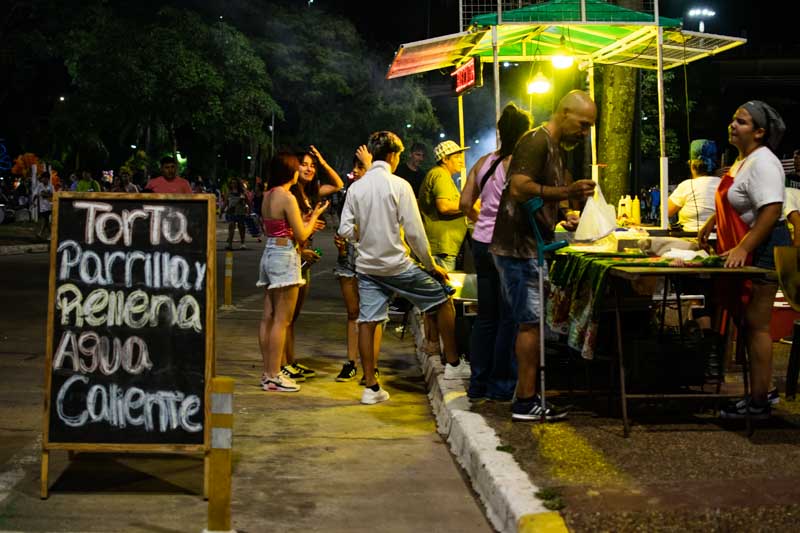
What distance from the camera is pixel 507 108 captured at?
7.82 meters

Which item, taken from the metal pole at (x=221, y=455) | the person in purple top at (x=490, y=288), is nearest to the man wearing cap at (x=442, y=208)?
the person in purple top at (x=490, y=288)

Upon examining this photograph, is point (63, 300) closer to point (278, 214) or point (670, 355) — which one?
point (278, 214)

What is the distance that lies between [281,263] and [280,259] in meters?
0.03

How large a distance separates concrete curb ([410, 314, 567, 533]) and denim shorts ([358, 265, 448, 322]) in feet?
2.21

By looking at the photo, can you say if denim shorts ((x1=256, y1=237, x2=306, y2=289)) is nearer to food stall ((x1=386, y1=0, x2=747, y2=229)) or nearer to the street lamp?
food stall ((x1=386, y1=0, x2=747, y2=229))

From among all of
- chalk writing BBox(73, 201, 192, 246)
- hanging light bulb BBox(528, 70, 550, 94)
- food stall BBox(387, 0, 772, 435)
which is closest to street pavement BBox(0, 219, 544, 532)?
food stall BBox(387, 0, 772, 435)

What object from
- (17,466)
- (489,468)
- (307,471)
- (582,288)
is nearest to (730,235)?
(582,288)

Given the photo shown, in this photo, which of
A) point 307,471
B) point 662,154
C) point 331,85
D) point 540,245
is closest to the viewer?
point 307,471

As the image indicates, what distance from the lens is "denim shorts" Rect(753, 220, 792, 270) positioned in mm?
6844

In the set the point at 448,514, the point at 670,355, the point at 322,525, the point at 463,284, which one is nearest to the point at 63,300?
the point at 322,525

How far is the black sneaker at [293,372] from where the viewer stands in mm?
9167

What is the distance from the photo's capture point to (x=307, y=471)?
627 centimetres

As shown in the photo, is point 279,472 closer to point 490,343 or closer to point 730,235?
point 490,343

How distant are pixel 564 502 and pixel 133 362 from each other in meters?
2.40
